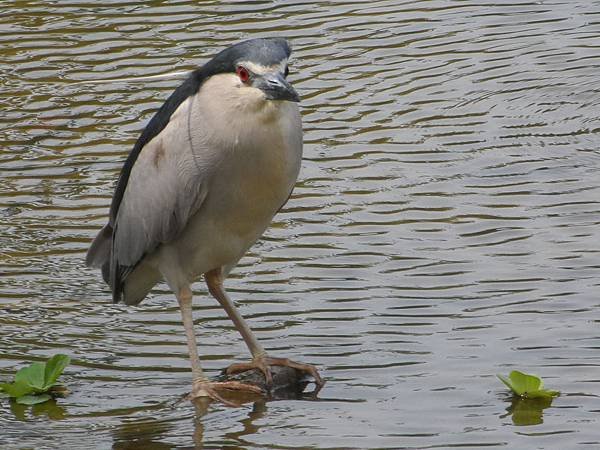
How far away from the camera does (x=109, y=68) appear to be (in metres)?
11.2

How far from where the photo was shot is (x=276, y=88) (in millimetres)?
6258

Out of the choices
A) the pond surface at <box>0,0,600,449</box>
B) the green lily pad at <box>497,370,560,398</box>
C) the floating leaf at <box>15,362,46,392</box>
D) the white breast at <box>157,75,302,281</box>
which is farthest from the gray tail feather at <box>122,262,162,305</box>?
the green lily pad at <box>497,370,560,398</box>

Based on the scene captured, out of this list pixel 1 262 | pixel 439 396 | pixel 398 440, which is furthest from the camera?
pixel 1 262

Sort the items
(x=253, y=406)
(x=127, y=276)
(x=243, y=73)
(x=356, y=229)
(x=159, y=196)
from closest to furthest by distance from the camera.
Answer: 1. (x=243, y=73)
2. (x=253, y=406)
3. (x=159, y=196)
4. (x=127, y=276)
5. (x=356, y=229)

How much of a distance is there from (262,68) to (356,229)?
2.31 m

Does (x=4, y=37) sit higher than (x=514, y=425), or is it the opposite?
(x=4, y=37)

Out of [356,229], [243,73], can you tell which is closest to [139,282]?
[243,73]

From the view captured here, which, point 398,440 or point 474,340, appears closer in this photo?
point 398,440

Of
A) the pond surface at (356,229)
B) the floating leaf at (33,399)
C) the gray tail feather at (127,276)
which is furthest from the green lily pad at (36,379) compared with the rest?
the gray tail feather at (127,276)

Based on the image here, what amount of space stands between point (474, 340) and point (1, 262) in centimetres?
272

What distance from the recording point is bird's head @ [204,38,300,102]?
6.27m

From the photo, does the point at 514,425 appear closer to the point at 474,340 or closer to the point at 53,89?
the point at 474,340

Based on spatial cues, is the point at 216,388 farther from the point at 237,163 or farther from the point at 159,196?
the point at 237,163

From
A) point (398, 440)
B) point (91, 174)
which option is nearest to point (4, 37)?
point (91, 174)
